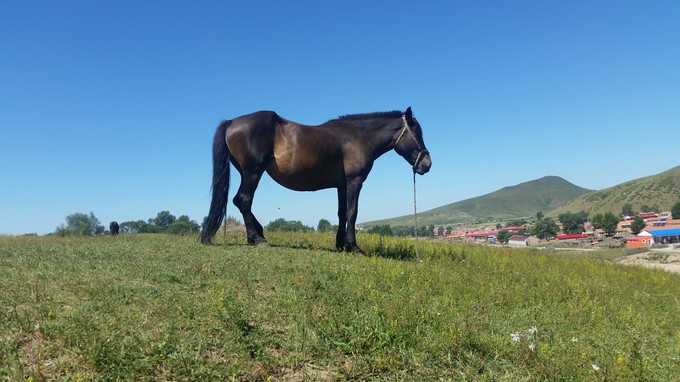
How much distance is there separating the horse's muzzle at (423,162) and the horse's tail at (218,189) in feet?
14.7

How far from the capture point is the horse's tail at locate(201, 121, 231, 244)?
867 centimetres

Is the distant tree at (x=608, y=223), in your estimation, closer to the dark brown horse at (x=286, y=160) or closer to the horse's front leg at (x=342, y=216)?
the horse's front leg at (x=342, y=216)

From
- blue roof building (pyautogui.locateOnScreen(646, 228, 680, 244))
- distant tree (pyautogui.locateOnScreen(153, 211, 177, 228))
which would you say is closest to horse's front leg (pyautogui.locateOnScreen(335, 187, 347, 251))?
distant tree (pyautogui.locateOnScreen(153, 211, 177, 228))

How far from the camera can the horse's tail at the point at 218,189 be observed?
8672mm

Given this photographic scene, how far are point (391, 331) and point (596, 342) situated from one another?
9.49ft

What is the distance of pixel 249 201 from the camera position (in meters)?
8.72

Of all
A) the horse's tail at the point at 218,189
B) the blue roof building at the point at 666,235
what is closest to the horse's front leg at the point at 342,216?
the horse's tail at the point at 218,189

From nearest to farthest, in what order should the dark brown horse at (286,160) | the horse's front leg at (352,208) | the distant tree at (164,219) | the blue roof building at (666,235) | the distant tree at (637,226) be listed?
the dark brown horse at (286,160) < the horse's front leg at (352,208) < the distant tree at (164,219) < the blue roof building at (666,235) < the distant tree at (637,226)

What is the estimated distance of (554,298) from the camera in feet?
22.4

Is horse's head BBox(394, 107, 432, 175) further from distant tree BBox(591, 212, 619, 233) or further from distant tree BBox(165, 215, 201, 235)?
distant tree BBox(591, 212, 619, 233)

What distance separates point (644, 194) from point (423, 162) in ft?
679

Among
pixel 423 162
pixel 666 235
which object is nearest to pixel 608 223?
pixel 666 235

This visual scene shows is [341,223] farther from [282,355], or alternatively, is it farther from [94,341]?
[94,341]

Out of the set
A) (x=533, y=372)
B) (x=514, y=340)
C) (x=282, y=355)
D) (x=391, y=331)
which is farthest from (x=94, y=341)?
(x=514, y=340)
